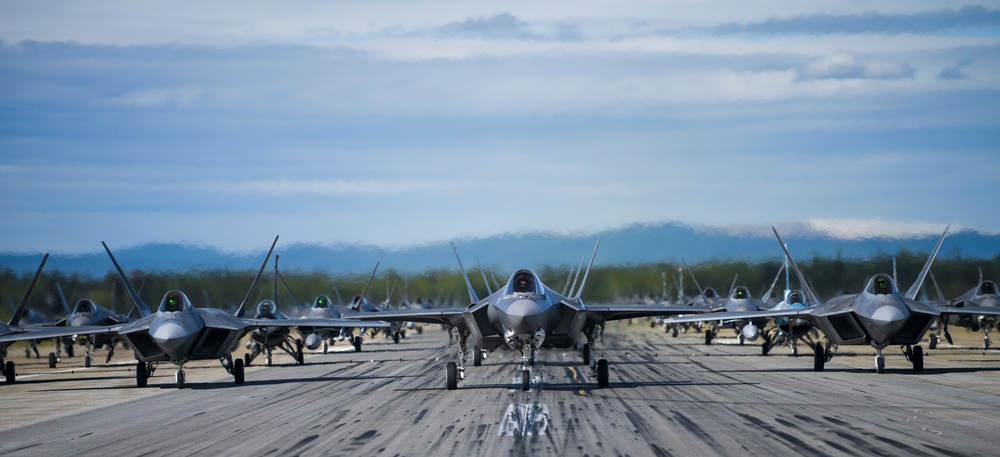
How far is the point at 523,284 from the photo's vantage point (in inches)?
1095

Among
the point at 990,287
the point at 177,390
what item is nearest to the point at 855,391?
the point at 177,390

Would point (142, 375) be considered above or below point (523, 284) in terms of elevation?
below

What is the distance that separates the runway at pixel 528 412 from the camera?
16.8 meters

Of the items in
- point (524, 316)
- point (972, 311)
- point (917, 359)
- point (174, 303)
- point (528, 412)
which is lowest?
point (528, 412)

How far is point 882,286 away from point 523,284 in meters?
12.0

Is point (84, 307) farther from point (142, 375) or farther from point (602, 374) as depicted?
point (602, 374)

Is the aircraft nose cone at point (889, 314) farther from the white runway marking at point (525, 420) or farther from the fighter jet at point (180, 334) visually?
the fighter jet at point (180, 334)

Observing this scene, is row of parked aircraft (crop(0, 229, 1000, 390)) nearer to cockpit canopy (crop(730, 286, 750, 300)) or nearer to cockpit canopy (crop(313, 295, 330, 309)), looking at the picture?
cockpit canopy (crop(730, 286, 750, 300))

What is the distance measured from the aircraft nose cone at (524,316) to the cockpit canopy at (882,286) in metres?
11.8

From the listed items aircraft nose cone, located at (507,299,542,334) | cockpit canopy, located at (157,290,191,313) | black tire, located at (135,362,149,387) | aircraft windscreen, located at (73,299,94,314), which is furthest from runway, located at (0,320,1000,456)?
aircraft windscreen, located at (73,299,94,314)

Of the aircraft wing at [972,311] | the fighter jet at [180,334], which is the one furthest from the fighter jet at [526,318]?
the aircraft wing at [972,311]

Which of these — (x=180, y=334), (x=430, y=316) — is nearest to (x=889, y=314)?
(x=430, y=316)

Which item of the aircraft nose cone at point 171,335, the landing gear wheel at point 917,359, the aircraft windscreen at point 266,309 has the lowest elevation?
the landing gear wheel at point 917,359

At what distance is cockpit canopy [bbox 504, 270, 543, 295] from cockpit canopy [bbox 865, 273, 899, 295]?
11.3m
